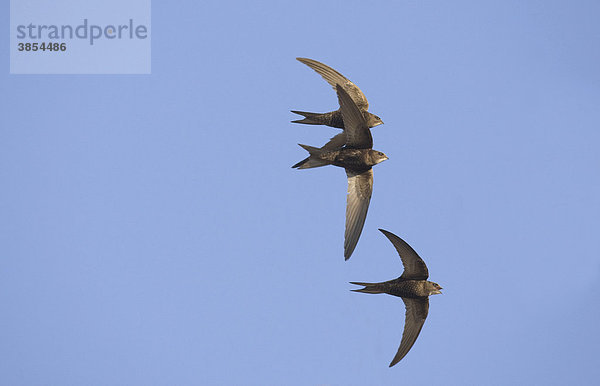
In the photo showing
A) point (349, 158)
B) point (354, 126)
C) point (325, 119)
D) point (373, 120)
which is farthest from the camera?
point (373, 120)

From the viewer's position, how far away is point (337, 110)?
167 inches

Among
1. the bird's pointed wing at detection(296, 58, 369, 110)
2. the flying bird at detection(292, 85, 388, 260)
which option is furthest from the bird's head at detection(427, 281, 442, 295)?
the bird's pointed wing at detection(296, 58, 369, 110)

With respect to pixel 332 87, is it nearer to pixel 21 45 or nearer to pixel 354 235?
pixel 354 235

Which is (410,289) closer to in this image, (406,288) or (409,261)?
(406,288)

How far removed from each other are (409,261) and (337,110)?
0.87 metres

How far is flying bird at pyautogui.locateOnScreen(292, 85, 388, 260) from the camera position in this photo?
13.0ft

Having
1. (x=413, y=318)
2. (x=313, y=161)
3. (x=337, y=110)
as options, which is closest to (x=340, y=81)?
(x=337, y=110)

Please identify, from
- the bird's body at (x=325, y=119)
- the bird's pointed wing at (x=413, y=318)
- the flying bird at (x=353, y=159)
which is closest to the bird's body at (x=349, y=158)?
the flying bird at (x=353, y=159)

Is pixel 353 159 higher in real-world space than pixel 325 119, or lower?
lower

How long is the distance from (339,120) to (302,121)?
0.20m

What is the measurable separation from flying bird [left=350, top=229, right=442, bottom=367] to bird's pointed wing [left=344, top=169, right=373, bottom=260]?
0.18 metres

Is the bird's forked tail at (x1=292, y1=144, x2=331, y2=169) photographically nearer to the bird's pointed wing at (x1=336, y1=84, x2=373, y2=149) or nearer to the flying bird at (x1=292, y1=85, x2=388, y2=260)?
the flying bird at (x1=292, y1=85, x2=388, y2=260)

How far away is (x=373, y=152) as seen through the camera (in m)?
4.14

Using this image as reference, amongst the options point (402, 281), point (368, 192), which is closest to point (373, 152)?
point (368, 192)
